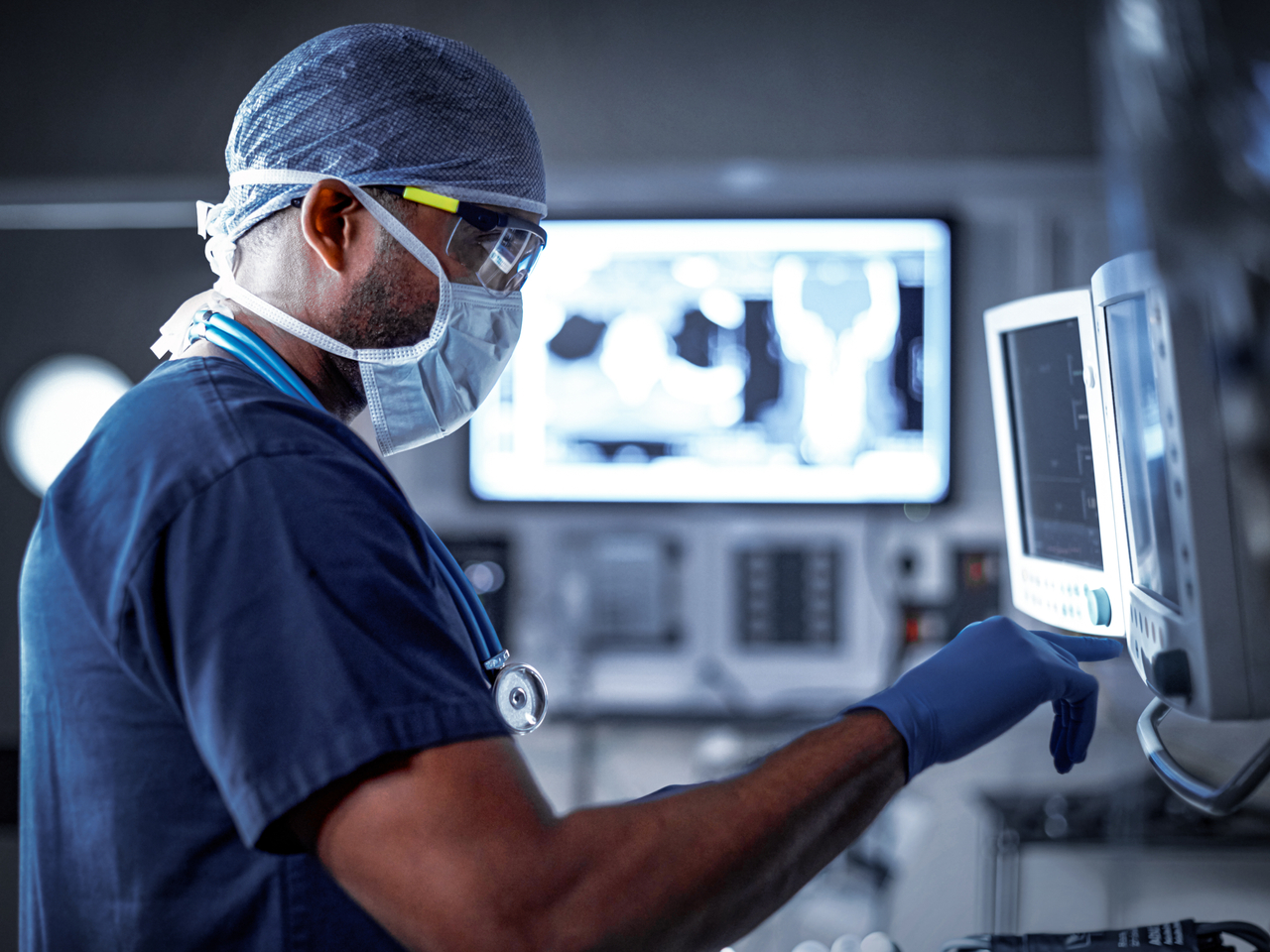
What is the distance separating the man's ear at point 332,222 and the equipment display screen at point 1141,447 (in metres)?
0.66

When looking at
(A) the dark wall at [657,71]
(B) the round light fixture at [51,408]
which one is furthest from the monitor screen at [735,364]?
(B) the round light fixture at [51,408]

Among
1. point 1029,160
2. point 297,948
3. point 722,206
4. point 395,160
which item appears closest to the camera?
point 297,948

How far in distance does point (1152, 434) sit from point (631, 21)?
67.2 inches

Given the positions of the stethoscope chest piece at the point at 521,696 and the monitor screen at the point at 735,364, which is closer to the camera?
the stethoscope chest piece at the point at 521,696

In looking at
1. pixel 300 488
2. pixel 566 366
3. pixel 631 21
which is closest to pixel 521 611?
pixel 566 366

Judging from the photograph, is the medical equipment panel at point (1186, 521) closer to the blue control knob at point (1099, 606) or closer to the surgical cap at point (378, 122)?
the blue control knob at point (1099, 606)

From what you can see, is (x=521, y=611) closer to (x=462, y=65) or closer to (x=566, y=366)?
(x=566, y=366)

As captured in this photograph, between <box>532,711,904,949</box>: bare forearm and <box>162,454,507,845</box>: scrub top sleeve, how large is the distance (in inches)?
4.1

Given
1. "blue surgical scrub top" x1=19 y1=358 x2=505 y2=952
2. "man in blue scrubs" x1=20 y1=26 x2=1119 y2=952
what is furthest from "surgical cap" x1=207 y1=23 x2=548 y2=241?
"blue surgical scrub top" x1=19 y1=358 x2=505 y2=952

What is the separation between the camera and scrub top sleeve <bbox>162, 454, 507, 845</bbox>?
0.58 m

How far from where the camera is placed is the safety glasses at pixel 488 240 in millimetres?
883

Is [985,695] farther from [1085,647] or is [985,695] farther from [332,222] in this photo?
[332,222]

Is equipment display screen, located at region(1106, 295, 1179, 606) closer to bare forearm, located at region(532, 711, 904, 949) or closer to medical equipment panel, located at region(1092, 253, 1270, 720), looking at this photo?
medical equipment panel, located at region(1092, 253, 1270, 720)

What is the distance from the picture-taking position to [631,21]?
2.09m
